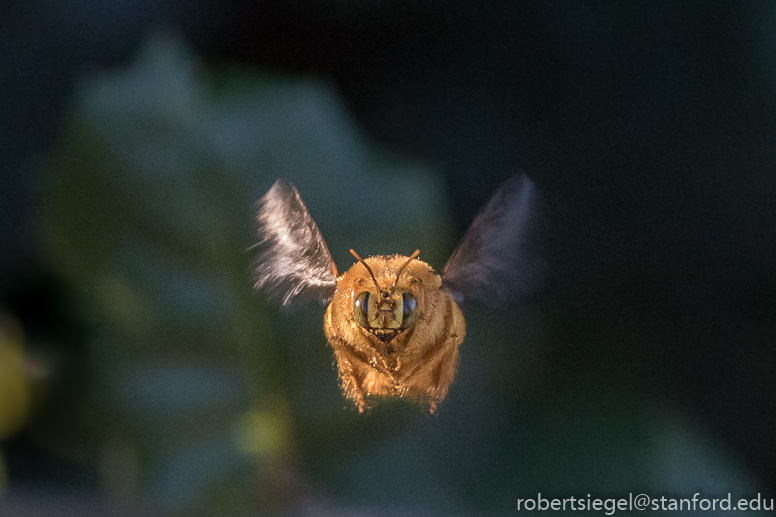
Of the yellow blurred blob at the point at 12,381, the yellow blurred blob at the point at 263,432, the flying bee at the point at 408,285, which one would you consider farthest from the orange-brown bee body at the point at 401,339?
the yellow blurred blob at the point at 12,381

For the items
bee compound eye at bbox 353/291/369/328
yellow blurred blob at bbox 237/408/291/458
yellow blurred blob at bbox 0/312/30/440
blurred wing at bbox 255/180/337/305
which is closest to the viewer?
bee compound eye at bbox 353/291/369/328

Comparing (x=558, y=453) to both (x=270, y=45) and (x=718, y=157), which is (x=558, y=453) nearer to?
(x=718, y=157)

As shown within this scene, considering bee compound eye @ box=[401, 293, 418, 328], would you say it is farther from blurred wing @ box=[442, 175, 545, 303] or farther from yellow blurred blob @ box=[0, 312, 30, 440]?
yellow blurred blob @ box=[0, 312, 30, 440]

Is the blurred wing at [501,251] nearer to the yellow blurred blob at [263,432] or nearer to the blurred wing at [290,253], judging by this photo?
the blurred wing at [290,253]

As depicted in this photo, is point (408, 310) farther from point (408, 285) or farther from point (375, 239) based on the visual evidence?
point (375, 239)

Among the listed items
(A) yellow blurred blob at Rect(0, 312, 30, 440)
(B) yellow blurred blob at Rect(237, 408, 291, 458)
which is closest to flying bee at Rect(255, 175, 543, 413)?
(B) yellow blurred blob at Rect(237, 408, 291, 458)

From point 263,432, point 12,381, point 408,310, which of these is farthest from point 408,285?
point 12,381
